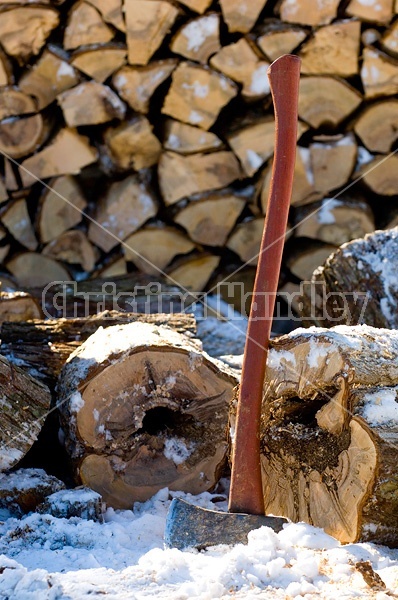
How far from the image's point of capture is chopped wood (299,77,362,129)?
12.5ft

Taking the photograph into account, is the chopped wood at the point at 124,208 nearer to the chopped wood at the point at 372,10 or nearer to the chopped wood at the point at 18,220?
the chopped wood at the point at 18,220

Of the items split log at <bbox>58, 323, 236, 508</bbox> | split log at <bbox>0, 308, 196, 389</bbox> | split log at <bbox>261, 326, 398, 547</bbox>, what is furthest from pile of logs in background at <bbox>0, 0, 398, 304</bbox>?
split log at <bbox>261, 326, 398, 547</bbox>

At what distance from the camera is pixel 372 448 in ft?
5.25

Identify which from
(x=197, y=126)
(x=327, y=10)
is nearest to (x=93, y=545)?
(x=197, y=126)

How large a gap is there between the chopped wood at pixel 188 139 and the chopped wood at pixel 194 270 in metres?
0.61

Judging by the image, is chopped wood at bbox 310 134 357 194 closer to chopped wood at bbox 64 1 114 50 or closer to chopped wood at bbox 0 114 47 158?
chopped wood at bbox 64 1 114 50

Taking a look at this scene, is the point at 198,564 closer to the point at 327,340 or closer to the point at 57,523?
the point at 57,523

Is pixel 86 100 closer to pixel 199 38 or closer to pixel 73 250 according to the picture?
pixel 199 38

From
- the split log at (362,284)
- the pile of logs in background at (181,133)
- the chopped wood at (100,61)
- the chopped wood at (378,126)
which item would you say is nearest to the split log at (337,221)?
the pile of logs in background at (181,133)

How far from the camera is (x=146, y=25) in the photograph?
3756 millimetres

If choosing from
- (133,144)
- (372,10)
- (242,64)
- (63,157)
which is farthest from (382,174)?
(63,157)

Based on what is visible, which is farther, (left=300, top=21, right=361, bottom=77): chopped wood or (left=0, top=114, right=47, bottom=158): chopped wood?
(left=0, top=114, right=47, bottom=158): chopped wood

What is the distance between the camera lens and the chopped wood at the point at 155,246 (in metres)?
4.08

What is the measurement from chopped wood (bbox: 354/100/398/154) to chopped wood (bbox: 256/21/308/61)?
0.52 m
